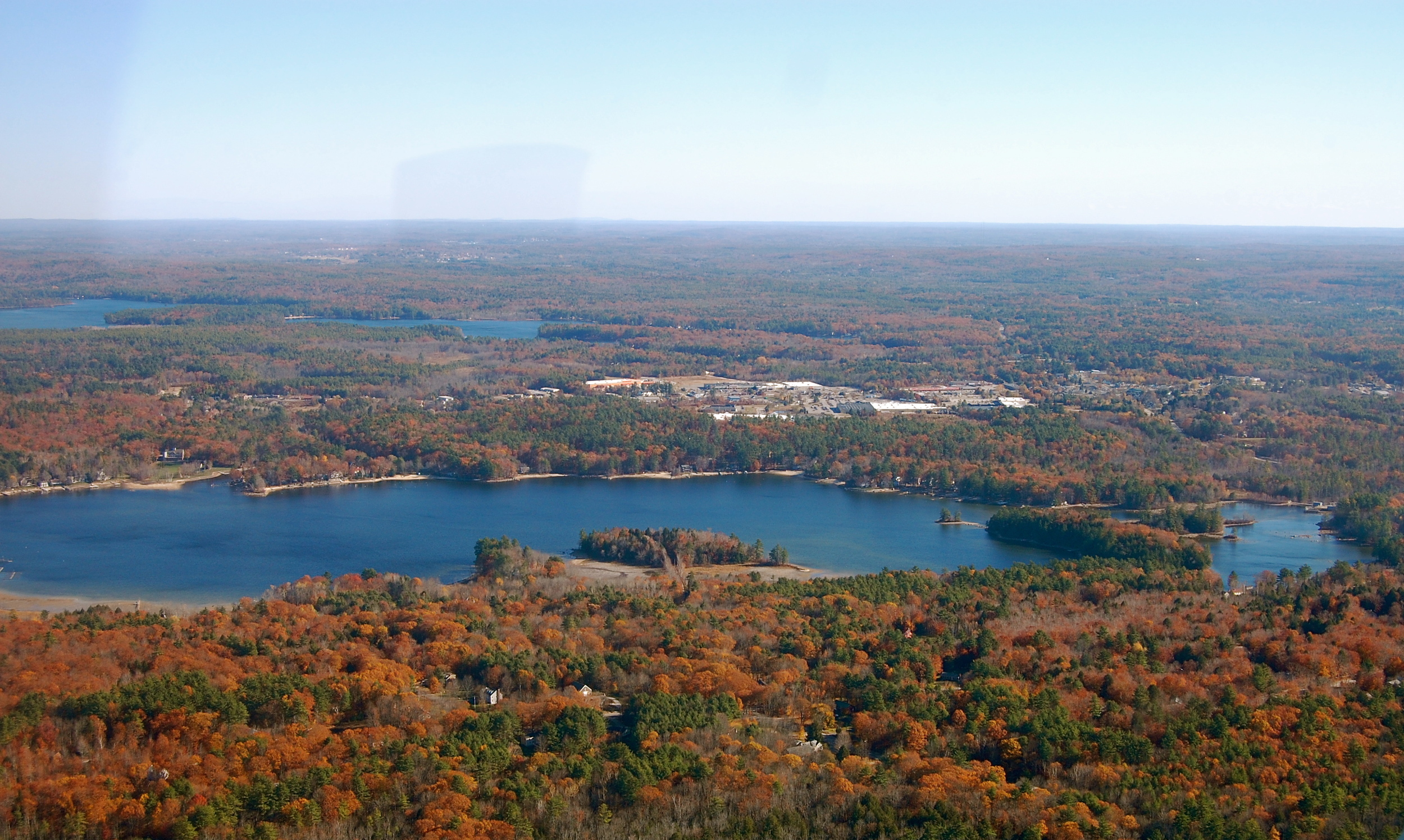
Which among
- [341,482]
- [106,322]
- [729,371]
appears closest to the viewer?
[341,482]

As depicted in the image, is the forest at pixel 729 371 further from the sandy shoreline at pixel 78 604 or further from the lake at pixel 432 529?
the sandy shoreline at pixel 78 604

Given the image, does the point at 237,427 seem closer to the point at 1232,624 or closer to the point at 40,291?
the point at 1232,624

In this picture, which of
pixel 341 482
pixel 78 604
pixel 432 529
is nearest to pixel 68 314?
pixel 341 482

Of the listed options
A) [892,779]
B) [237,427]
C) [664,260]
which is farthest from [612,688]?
[664,260]

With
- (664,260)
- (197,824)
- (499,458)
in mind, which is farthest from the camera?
(664,260)

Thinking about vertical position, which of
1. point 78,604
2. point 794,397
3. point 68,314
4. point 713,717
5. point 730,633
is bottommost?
point 794,397

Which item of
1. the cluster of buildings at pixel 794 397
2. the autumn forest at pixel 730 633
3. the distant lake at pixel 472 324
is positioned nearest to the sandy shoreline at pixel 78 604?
the autumn forest at pixel 730 633

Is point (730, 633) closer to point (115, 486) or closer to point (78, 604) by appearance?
point (78, 604)
